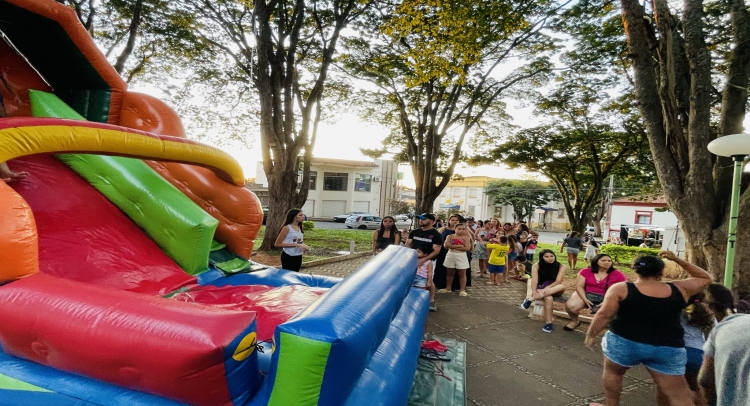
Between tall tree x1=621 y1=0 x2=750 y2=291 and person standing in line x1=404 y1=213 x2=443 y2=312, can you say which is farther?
person standing in line x1=404 y1=213 x2=443 y2=312

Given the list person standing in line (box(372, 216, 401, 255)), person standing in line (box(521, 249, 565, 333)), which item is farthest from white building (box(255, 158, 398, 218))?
person standing in line (box(521, 249, 565, 333))

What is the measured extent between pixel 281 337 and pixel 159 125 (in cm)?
332

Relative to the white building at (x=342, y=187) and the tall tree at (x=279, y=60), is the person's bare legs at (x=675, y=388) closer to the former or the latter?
the tall tree at (x=279, y=60)

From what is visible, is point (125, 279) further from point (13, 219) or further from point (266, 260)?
point (266, 260)

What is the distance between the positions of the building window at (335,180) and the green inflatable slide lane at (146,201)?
97.0 feet

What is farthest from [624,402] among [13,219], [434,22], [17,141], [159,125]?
[434,22]

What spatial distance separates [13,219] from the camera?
7.00 feet

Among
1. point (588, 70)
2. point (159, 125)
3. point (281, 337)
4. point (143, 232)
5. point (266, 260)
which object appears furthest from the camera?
point (588, 70)

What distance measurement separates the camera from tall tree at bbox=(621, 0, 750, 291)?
461 centimetres

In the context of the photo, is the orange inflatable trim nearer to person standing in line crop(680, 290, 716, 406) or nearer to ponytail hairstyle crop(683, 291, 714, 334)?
person standing in line crop(680, 290, 716, 406)

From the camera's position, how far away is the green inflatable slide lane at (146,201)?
140 inches

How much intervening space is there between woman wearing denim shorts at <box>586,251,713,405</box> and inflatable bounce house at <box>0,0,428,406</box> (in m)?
1.33

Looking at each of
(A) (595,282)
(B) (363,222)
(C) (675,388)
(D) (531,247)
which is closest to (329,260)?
(D) (531,247)

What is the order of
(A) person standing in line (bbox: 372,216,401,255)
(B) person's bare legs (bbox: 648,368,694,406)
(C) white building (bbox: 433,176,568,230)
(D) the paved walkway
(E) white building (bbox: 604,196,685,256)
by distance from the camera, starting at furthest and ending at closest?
1. (C) white building (bbox: 433,176,568,230)
2. (E) white building (bbox: 604,196,685,256)
3. (A) person standing in line (bbox: 372,216,401,255)
4. (D) the paved walkway
5. (B) person's bare legs (bbox: 648,368,694,406)
